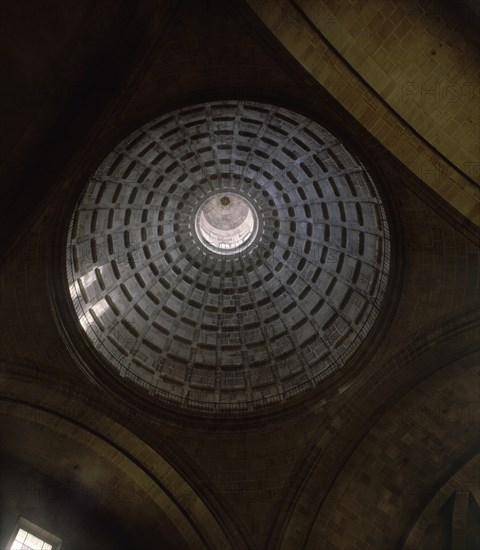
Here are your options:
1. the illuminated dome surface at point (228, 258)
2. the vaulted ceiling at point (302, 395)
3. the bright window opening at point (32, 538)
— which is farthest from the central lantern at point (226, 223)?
the bright window opening at point (32, 538)

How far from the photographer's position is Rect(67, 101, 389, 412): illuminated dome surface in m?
17.9

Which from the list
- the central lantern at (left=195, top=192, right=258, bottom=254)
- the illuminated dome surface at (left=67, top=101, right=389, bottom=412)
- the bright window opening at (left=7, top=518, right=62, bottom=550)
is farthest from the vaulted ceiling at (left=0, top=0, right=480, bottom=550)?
the central lantern at (left=195, top=192, right=258, bottom=254)

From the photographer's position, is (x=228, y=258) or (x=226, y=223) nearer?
(x=228, y=258)

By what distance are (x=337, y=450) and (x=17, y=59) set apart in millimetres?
13305

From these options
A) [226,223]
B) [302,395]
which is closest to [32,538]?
[302,395]

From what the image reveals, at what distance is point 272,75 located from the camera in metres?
14.9

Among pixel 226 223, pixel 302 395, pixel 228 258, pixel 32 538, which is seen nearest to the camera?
pixel 32 538

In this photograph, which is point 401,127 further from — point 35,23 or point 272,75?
point 35,23

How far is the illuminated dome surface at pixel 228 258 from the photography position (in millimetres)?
17906

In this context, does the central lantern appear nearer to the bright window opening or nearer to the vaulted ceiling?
the vaulted ceiling

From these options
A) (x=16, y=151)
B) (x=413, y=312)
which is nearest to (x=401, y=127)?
(x=413, y=312)

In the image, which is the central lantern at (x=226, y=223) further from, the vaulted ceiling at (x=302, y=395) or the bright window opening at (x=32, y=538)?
the bright window opening at (x=32, y=538)

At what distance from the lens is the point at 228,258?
877 inches

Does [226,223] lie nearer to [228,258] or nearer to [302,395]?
[228,258]
